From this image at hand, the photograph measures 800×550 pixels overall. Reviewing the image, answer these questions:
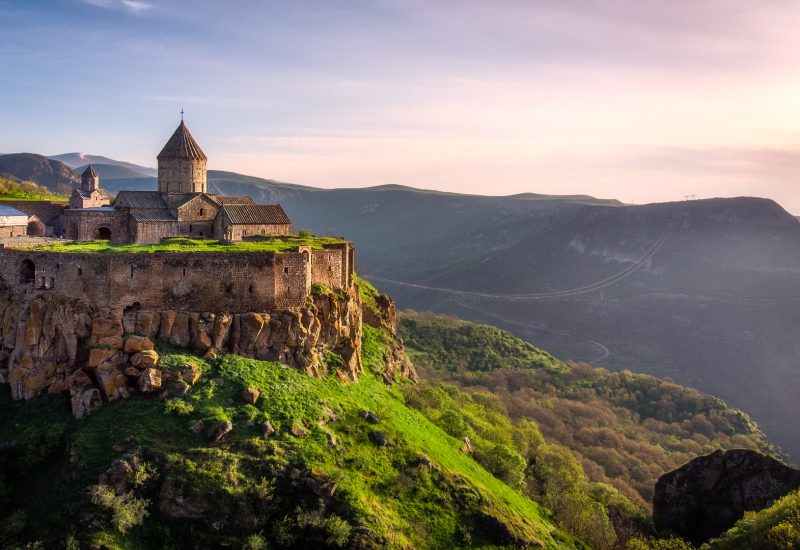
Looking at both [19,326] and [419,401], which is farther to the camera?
[419,401]

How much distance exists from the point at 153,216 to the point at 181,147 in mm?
5040

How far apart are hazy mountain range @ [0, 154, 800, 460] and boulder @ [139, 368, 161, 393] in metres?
57.5

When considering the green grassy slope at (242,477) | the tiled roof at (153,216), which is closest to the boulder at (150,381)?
the green grassy slope at (242,477)

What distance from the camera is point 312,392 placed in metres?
24.6

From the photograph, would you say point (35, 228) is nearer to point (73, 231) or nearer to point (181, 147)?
point (73, 231)

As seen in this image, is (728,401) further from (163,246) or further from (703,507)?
(163,246)

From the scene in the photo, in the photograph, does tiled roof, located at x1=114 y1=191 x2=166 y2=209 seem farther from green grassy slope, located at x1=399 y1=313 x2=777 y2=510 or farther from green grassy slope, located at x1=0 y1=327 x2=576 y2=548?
green grassy slope, located at x1=399 y1=313 x2=777 y2=510

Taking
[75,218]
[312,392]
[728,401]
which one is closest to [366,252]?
[728,401]

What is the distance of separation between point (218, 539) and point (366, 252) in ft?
459

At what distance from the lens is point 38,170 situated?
438 feet

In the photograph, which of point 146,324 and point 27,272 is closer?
point 146,324

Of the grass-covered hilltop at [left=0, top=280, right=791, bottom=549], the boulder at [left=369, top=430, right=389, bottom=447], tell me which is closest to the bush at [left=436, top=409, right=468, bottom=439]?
the grass-covered hilltop at [left=0, top=280, right=791, bottom=549]

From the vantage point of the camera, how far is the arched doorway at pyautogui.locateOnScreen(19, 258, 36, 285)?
977 inches

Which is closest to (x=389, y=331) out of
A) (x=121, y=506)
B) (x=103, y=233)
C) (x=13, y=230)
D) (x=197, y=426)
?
(x=103, y=233)
